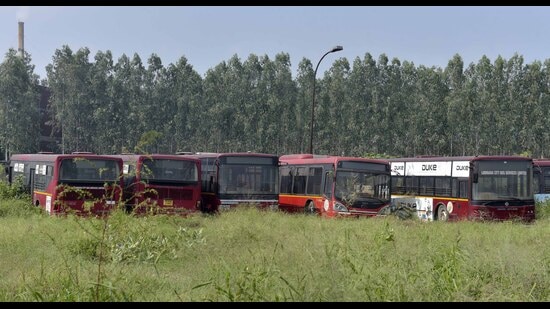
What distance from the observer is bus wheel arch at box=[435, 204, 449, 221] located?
22.4 meters

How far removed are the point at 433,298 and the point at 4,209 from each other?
54.0 feet

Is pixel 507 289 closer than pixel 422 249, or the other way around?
pixel 507 289

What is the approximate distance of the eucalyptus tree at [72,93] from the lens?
226 ft

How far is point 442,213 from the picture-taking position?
22.8 meters

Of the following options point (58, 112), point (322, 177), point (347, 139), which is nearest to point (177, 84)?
point (58, 112)

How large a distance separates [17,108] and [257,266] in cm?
6615

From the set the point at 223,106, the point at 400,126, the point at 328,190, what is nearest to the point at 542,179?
the point at 328,190

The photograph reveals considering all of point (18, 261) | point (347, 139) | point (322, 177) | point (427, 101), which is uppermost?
point (427, 101)

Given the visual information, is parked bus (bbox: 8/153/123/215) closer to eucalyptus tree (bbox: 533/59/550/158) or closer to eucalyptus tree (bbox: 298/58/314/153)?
eucalyptus tree (bbox: 298/58/314/153)

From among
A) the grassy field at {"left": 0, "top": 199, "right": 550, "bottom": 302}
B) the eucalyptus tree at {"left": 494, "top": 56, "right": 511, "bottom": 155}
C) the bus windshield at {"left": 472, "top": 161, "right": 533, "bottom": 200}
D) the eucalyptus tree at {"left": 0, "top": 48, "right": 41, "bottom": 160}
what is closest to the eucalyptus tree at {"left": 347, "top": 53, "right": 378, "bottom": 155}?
the eucalyptus tree at {"left": 494, "top": 56, "right": 511, "bottom": 155}

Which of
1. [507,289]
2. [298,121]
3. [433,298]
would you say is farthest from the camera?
[298,121]

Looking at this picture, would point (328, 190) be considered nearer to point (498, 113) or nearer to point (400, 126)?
point (400, 126)

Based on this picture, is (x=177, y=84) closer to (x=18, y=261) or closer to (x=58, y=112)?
(x=58, y=112)

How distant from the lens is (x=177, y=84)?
74750 millimetres
